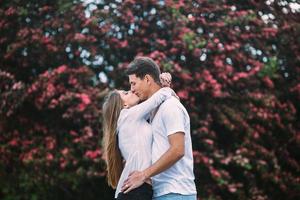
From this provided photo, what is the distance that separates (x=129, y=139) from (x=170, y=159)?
1.26ft

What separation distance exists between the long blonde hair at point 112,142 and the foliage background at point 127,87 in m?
3.63

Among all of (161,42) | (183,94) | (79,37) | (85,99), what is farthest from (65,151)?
(161,42)

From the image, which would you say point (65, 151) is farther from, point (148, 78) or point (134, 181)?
point (134, 181)

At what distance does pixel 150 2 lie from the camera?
824 cm

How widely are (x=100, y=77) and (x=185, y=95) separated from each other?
1214 mm

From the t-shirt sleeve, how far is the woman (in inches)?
4.6

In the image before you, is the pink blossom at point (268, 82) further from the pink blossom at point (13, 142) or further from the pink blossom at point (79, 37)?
the pink blossom at point (13, 142)

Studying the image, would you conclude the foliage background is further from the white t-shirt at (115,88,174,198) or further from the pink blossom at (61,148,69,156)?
the white t-shirt at (115,88,174,198)

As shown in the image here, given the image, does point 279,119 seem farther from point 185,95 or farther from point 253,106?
point 185,95

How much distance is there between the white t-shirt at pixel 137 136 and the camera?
145 inches

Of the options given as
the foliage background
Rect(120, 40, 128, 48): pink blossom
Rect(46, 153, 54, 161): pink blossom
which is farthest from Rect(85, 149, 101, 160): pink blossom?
Rect(120, 40, 128, 48): pink blossom

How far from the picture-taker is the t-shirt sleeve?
3.51m

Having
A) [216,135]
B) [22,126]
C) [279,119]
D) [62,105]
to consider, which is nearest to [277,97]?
[279,119]

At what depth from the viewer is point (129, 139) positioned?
3.75 metres
